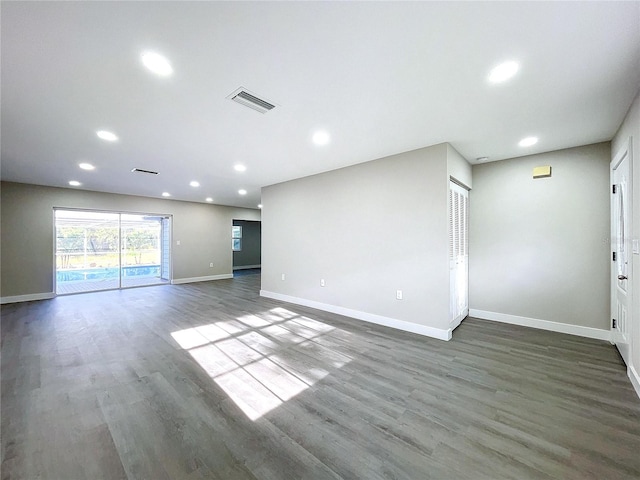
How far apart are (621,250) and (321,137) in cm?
373

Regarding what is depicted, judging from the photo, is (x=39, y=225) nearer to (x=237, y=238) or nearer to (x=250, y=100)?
(x=237, y=238)

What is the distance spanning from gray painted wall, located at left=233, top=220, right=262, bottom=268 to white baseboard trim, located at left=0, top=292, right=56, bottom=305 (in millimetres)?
6313

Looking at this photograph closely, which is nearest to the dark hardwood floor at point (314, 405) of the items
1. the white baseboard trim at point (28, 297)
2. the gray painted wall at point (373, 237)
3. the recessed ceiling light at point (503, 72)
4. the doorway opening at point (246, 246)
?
the gray painted wall at point (373, 237)

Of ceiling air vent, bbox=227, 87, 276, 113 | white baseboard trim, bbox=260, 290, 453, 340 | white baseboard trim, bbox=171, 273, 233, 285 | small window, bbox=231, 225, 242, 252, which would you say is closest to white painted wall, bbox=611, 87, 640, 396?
white baseboard trim, bbox=260, 290, 453, 340

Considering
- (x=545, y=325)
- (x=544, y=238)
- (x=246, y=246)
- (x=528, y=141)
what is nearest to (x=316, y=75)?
(x=528, y=141)

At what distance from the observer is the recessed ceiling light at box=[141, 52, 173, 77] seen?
6.02 feet

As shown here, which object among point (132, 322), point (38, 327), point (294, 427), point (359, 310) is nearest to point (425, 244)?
point (359, 310)

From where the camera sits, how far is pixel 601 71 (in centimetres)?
200

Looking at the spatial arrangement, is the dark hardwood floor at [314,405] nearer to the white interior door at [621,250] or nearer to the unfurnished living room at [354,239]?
the unfurnished living room at [354,239]

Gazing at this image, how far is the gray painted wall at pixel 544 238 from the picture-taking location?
352 centimetres

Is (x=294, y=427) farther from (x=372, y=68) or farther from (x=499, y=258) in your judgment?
(x=499, y=258)

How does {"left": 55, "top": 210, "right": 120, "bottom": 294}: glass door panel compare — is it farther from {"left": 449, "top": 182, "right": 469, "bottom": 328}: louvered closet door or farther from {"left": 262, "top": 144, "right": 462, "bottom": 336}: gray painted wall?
{"left": 449, "top": 182, "right": 469, "bottom": 328}: louvered closet door

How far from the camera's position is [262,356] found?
299cm

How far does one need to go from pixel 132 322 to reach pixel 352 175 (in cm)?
451
